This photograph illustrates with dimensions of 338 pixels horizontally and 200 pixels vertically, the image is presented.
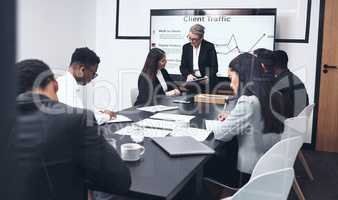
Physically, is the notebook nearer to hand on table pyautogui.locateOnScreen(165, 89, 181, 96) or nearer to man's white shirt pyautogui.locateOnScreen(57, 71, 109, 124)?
man's white shirt pyautogui.locateOnScreen(57, 71, 109, 124)

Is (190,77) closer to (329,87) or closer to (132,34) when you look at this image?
(132,34)

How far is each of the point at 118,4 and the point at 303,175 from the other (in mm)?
3511

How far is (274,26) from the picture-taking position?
429 centimetres

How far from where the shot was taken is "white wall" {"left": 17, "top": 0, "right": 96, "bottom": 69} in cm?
427

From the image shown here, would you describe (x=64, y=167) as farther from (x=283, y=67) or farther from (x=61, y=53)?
(x=61, y=53)

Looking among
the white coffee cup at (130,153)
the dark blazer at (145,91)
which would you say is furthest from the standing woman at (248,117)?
the dark blazer at (145,91)

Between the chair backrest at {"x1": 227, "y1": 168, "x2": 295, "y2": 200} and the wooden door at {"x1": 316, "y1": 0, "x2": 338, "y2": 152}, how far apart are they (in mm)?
3372

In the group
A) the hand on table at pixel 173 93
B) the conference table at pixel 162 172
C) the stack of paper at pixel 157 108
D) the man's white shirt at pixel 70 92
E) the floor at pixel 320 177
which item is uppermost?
the man's white shirt at pixel 70 92

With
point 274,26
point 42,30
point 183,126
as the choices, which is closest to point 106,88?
point 42,30

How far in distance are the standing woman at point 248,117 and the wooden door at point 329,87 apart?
7.83ft

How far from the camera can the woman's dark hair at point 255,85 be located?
2107 millimetres

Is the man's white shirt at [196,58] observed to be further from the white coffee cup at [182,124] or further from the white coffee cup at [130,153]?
the white coffee cup at [130,153]

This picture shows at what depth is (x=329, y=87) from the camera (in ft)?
14.0

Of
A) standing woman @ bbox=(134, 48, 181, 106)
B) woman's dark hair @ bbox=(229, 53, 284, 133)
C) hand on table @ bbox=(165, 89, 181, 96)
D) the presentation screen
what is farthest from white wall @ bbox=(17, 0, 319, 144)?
woman's dark hair @ bbox=(229, 53, 284, 133)
